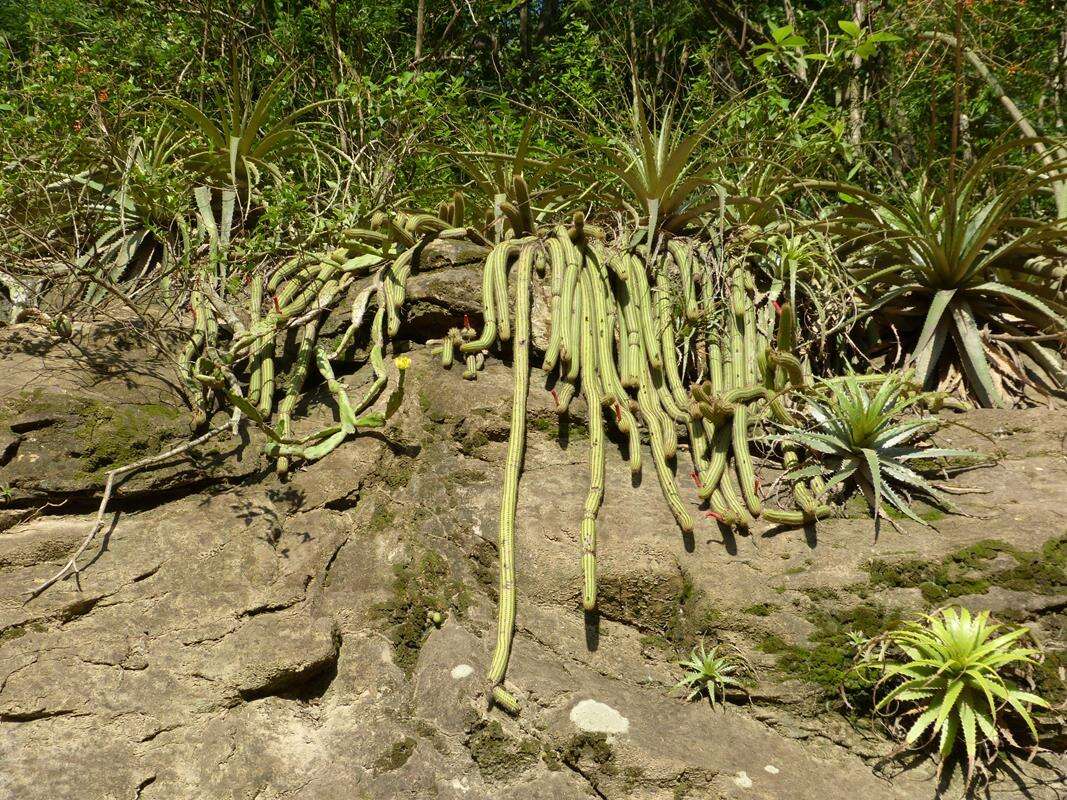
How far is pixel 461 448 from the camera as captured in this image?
12.8 feet

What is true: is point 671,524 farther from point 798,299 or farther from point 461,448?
point 798,299

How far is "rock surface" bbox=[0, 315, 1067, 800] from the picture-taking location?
2.99 metres

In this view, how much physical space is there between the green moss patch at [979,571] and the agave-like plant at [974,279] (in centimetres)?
120

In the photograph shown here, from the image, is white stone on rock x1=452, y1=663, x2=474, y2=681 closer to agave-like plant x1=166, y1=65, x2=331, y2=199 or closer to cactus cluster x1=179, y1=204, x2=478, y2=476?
cactus cluster x1=179, y1=204, x2=478, y2=476

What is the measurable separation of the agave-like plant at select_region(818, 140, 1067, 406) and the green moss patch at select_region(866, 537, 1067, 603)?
120 cm

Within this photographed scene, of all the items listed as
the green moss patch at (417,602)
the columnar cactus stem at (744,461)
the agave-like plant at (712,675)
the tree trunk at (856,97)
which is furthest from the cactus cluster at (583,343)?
the tree trunk at (856,97)

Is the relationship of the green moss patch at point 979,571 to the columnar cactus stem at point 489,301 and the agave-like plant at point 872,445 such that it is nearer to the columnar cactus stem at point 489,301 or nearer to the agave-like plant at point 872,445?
the agave-like plant at point 872,445

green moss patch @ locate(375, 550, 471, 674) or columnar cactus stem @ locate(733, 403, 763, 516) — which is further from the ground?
columnar cactus stem @ locate(733, 403, 763, 516)

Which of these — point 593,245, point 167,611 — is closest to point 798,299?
point 593,245

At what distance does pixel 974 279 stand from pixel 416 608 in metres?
3.41

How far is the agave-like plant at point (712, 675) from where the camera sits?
3.31m

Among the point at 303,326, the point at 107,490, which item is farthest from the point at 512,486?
the point at 107,490

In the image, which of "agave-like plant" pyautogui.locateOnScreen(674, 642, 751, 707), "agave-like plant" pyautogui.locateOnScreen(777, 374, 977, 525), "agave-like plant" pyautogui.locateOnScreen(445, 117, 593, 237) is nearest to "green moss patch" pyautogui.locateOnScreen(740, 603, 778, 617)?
Result: "agave-like plant" pyautogui.locateOnScreen(674, 642, 751, 707)

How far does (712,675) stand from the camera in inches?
131
